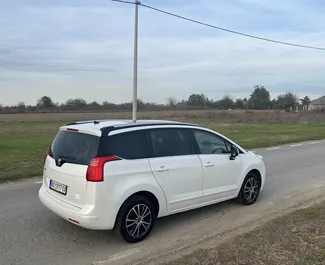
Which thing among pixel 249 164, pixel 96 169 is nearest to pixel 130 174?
pixel 96 169

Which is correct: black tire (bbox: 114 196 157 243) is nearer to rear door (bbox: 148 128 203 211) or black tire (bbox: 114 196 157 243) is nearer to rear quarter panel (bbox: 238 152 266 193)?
rear door (bbox: 148 128 203 211)

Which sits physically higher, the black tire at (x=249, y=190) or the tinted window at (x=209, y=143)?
the tinted window at (x=209, y=143)

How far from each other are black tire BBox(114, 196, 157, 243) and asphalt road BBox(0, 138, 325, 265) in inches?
5.0

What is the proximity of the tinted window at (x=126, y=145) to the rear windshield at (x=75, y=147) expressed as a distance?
0.42 ft

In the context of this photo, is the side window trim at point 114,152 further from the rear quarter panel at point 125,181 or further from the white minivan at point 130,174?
the rear quarter panel at point 125,181

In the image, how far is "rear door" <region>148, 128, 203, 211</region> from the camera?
511 centimetres

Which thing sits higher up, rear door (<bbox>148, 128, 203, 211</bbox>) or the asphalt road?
rear door (<bbox>148, 128, 203, 211</bbox>)

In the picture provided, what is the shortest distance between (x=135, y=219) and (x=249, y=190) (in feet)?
8.72

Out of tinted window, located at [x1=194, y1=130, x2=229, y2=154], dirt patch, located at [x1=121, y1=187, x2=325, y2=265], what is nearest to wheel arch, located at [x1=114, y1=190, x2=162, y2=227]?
dirt patch, located at [x1=121, y1=187, x2=325, y2=265]

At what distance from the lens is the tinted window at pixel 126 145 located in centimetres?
468

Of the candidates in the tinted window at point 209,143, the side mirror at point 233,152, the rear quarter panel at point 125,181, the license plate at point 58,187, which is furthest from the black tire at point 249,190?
the license plate at point 58,187

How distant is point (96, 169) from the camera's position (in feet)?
14.7

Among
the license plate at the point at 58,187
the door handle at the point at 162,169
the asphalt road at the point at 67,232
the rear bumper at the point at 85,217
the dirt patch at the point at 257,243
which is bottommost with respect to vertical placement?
the asphalt road at the point at 67,232

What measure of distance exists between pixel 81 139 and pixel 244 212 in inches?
120
